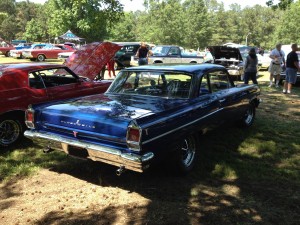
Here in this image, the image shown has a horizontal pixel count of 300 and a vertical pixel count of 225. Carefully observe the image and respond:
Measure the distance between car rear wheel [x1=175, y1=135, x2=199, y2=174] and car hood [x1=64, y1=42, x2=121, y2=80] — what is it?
5.62 m

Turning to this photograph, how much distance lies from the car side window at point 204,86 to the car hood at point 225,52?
10210mm

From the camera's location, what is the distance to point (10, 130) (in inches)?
227

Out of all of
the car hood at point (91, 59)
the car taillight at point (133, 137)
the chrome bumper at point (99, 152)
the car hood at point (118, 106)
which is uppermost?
the car hood at point (91, 59)

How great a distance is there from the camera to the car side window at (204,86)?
5.17 metres

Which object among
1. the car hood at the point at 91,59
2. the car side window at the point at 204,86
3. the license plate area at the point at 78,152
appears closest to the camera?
the license plate area at the point at 78,152

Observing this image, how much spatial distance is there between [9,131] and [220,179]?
11.8 feet

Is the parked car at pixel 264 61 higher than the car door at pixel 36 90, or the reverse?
the parked car at pixel 264 61

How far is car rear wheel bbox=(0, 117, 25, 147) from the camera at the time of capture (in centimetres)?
563

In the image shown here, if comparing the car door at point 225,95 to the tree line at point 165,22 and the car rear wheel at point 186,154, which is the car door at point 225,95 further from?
the tree line at point 165,22

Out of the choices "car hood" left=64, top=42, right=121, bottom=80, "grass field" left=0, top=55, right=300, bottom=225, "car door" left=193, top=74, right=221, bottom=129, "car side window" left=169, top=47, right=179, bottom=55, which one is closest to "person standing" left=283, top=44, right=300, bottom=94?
"grass field" left=0, top=55, right=300, bottom=225

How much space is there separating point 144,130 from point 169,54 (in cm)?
1487

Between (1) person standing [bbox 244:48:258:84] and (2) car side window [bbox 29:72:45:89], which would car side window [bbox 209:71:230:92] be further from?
(1) person standing [bbox 244:48:258:84]

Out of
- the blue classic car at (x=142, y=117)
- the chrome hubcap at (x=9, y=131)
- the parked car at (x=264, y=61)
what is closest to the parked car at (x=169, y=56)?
the parked car at (x=264, y=61)

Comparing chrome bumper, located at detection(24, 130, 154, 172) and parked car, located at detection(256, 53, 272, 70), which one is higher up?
parked car, located at detection(256, 53, 272, 70)
